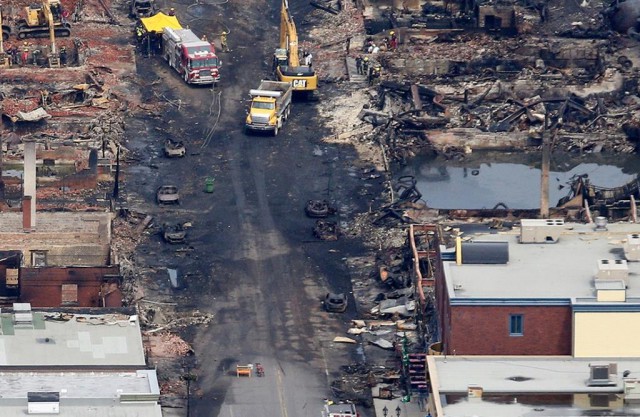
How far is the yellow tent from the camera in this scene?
175 meters

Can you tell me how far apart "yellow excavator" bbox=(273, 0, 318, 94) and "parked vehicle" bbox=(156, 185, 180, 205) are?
1810 cm

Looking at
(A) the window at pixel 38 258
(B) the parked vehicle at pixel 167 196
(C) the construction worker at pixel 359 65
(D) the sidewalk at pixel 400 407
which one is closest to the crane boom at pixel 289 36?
(C) the construction worker at pixel 359 65

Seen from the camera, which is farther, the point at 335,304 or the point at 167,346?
the point at 335,304

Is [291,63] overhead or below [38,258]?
overhead

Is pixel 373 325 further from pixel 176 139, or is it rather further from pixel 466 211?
pixel 176 139

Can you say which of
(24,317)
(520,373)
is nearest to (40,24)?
(24,317)

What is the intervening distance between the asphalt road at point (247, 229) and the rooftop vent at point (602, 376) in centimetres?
1360

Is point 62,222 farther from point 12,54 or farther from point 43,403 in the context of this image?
point 12,54

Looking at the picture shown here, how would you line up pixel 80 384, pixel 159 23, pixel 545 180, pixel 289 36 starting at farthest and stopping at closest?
pixel 159 23, pixel 289 36, pixel 545 180, pixel 80 384

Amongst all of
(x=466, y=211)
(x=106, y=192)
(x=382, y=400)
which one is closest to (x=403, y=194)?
(x=466, y=211)

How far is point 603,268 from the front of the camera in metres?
124

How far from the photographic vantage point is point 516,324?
123 m

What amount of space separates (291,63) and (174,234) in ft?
92.4

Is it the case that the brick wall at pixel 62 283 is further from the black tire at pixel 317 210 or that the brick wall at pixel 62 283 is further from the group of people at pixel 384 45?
the group of people at pixel 384 45
